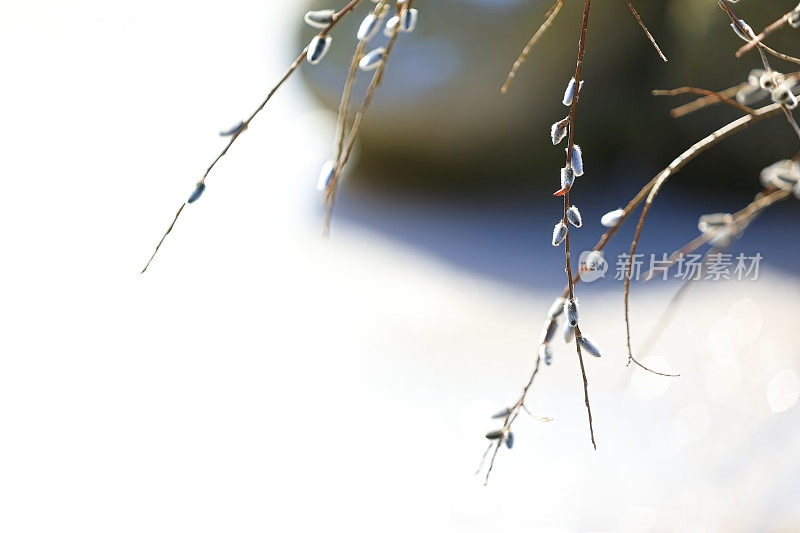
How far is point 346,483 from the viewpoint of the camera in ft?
2.40

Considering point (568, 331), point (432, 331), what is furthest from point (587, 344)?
point (432, 331)

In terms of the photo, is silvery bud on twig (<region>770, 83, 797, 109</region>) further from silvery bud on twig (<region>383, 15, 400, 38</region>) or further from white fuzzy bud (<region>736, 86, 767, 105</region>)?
silvery bud on twig (<region>383, 15, 400, 38</region>)

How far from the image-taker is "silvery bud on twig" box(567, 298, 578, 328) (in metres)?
0.29

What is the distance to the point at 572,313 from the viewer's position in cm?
29

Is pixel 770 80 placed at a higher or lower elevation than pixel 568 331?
higher

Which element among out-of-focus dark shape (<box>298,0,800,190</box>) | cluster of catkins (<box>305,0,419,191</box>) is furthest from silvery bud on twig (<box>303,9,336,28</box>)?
out-of-focus dark shape (<box>298,0,800,190</box>)

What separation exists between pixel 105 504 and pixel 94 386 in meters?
0.27

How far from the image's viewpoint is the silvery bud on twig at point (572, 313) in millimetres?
292

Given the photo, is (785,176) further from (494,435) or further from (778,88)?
(494,435)

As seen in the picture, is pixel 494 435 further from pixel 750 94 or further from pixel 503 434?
pixel 750 94

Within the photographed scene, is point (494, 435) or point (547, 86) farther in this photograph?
point (547, 86)

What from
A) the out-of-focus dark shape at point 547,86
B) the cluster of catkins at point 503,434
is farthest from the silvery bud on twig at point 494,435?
the out-of-focus dark shape at point 547,86

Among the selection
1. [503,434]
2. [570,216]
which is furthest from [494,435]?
[570,216]

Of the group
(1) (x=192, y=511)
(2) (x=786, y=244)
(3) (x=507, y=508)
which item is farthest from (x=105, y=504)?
(2) (x=786, y=244)
